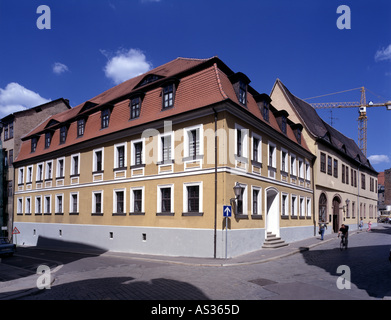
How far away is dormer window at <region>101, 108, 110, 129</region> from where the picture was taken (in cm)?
2406

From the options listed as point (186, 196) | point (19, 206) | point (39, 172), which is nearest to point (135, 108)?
point (186, 196)

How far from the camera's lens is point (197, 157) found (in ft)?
59.6

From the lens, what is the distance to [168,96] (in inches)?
795

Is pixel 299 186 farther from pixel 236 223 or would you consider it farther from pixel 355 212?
pixel 355 212

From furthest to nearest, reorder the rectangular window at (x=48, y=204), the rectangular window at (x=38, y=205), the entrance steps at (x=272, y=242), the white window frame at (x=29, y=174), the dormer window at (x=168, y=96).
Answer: the white window frame at (x=29, y=174) → the rectangular window at (x=38, y=205) → the rectangular window at (x=48, y=204) → the entrance steps at (x=272, y=242) → the dormer window at (x=168, y=96)

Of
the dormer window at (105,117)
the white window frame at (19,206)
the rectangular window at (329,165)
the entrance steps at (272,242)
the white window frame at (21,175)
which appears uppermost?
the dormer window at (105,117)

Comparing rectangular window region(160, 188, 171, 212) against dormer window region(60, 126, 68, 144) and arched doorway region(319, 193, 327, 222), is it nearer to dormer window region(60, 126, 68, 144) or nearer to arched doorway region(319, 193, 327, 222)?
dormer window region(60, 126, 68, 144)

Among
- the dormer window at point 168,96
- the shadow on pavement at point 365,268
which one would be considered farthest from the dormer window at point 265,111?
the shadow on pavement at point 365,268

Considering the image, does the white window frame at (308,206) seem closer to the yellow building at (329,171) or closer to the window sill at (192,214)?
the yellow building at (329,171)

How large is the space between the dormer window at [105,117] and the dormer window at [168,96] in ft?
19.2

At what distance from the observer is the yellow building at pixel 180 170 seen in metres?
17.6

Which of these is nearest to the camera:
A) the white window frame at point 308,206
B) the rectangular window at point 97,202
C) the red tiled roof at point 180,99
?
the red tiled roof at point 180,99

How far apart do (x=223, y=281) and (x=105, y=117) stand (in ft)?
55.6

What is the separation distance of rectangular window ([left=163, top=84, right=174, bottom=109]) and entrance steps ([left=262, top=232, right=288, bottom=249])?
33.6 feet
